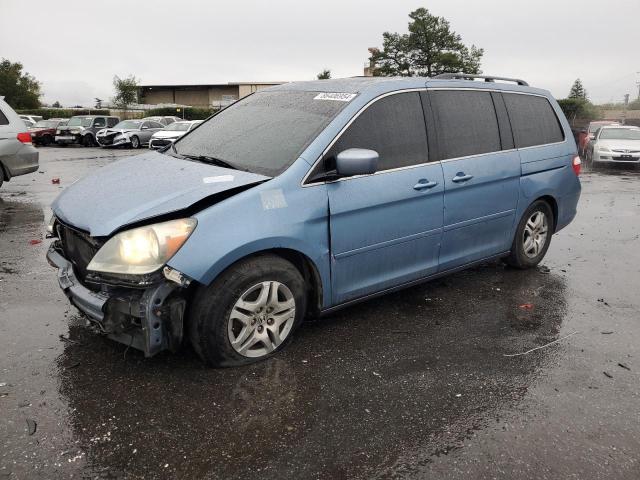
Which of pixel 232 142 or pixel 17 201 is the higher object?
pixel 232 142

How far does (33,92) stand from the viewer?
236 ft

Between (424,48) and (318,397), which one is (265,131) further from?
(424,48)

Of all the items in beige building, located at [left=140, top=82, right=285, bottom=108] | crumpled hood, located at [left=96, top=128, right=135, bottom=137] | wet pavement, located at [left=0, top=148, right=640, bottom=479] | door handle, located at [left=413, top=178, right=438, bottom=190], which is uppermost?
beige building, located at [left=140, top=82, right=285, bottom=108]

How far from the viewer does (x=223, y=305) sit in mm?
3154

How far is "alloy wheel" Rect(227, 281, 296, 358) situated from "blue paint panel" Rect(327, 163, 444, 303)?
0.42 meters

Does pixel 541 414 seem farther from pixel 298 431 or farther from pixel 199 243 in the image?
pixel 199 243

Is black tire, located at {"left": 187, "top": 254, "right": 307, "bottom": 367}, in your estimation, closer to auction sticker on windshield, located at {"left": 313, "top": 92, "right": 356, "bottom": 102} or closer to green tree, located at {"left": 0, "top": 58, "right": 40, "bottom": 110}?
auction sticker on windshield, located at {"left": 313, "top": 92, "right": 356, "bottom": 102}

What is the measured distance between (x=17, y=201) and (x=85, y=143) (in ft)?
68.3

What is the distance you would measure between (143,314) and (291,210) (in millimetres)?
1061

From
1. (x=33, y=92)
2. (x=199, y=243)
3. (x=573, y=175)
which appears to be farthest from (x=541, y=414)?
(x=33, y=92)

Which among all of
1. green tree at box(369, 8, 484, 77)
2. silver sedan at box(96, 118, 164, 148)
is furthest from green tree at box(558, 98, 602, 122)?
silver sedan at box(96, 118, 164, 148)

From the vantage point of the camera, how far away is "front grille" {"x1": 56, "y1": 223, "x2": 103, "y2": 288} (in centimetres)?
325

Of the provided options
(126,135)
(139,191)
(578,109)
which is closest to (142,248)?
A: (139,191)

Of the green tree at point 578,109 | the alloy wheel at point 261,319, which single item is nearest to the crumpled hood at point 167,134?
the alloy wheel at point 261,319
